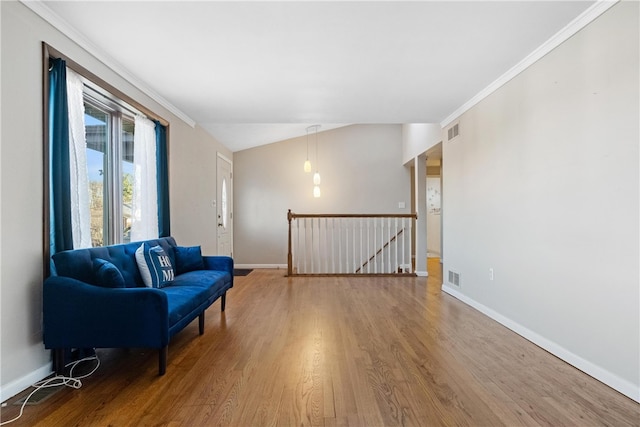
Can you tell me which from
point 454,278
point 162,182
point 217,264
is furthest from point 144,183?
point 454,278

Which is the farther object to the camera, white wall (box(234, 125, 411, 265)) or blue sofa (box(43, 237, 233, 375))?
white wall (box(234, 125, 411, 265))

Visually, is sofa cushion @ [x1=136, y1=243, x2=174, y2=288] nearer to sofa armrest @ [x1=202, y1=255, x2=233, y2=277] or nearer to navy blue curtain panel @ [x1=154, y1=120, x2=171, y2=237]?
sofa armrest @ [x1=202, y1=255, x2=233, y2=277]

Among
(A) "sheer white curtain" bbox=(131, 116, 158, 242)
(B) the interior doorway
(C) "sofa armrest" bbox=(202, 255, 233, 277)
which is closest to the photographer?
(A) "sheer white curtain" bbox=(131, 116, 158, 242)

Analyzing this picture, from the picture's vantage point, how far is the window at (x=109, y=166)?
298cm

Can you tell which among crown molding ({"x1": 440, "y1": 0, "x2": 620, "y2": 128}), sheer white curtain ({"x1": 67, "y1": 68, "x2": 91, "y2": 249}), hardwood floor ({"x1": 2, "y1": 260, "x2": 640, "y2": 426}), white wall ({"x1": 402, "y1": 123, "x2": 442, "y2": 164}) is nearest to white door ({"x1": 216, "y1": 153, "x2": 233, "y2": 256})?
hardwood floor ({"x1": 2, "y1": 260, "x2": 640, "y2": 426})

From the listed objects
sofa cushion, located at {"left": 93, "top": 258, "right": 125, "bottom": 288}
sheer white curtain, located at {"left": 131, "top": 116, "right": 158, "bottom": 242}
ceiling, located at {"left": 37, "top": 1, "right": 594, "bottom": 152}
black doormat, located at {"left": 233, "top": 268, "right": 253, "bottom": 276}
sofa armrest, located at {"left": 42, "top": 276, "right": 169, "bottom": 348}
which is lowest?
black doormat, located at {"left": 233, "top": 268, "right": 253, "bottom": 276}

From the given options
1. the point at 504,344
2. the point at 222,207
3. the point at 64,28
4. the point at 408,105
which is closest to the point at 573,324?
the point at 504,344

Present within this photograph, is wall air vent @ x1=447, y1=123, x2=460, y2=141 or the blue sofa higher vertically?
wall air vent @ x1=447, y1=123, x2=460, y2=141

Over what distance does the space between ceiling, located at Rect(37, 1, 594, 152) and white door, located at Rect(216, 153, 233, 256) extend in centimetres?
233

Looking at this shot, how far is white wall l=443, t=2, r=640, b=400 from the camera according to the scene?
6.56 feet

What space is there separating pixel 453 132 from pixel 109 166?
13.4 feet

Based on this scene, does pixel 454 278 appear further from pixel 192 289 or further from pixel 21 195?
pixel 21 195

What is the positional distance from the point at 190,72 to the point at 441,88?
253 centimetres

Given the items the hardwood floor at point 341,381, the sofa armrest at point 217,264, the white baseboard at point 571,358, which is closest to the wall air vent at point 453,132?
the white baseboard at point 571,358
